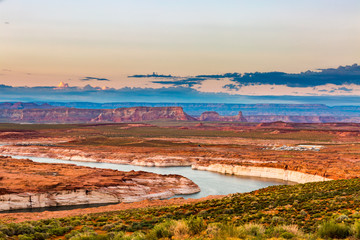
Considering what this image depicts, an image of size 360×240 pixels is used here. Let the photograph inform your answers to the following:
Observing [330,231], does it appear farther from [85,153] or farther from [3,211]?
[85,153]

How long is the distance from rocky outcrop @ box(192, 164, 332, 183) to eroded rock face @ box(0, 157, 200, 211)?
60.7 ft

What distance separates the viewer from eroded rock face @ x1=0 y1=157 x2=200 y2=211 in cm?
3809

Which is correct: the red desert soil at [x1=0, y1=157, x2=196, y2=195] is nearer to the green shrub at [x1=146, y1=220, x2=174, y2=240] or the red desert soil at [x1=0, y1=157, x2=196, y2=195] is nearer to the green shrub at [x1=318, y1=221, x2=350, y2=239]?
the green shrub at [x1=146, y1=220, x2=174, y2=240]

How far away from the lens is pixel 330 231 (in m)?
12.3

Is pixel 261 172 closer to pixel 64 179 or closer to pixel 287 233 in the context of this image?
pixel 64 179

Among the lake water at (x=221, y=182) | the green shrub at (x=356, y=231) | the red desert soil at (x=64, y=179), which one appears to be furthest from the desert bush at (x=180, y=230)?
the lake water at (x=221, y=182)

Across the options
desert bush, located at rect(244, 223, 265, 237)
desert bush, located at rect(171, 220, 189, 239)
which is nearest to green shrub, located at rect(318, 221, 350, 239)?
desert bush, located at rect(244, 223, 265, 237)

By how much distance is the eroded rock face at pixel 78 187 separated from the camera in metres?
38.1

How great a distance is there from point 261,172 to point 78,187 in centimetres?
3589

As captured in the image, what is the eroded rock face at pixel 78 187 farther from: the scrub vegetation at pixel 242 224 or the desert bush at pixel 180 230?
the desert bush at pixel 180 230

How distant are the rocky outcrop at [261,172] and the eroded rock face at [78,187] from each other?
18492 mm

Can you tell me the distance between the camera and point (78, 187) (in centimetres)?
4184

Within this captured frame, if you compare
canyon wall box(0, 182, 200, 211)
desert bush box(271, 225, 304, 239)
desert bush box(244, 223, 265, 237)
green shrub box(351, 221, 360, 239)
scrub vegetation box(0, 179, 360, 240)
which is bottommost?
canyon wall box(0, 182, 200, 211)

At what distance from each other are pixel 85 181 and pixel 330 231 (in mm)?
38060
